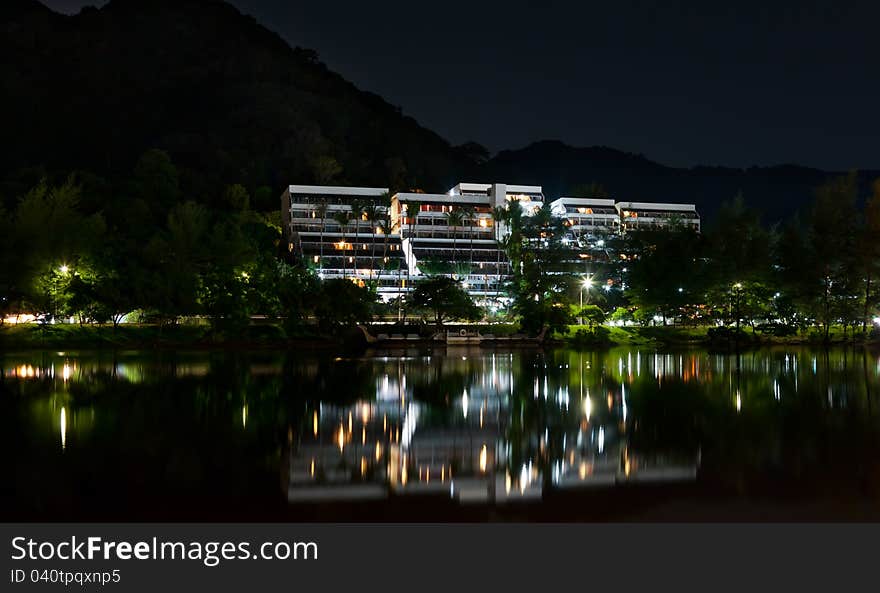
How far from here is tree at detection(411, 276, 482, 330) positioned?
67562mm

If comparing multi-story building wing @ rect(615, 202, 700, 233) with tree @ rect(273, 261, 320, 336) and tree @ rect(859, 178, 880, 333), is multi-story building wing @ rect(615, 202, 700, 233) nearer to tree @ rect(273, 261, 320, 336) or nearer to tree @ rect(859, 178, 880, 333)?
tree @ rect(859, 178, 880, 333)

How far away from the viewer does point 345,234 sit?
350 feet

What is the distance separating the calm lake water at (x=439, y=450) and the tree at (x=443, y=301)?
41.3 metres

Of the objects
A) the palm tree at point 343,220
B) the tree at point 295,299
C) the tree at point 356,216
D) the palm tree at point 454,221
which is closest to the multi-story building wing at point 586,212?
the palm tree at point 454,221

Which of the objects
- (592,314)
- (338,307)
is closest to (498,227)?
(592,314)

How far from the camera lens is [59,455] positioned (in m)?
12.8

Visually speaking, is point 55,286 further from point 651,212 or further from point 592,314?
point 651,212

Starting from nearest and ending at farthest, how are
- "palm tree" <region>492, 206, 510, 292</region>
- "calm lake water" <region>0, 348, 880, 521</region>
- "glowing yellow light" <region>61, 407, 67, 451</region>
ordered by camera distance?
"calm lake water" <region>0, 348, 880, 521</region> < "glowing yellow light" <region>61, 407, 67, 451</region> < "palm tree" <region>492, 206, 510, 292</region>

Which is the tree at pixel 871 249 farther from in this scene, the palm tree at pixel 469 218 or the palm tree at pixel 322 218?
the palm tree at pixel 322 218

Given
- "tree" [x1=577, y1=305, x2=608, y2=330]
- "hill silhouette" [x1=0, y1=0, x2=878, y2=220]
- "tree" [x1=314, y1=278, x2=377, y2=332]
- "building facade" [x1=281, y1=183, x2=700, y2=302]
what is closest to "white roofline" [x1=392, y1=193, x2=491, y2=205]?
"building facade" [x1=281, y1=183, x2=700, y2=302]

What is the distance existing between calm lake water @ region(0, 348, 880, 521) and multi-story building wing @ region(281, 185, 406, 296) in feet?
240

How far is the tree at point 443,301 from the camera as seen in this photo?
67562 mm
